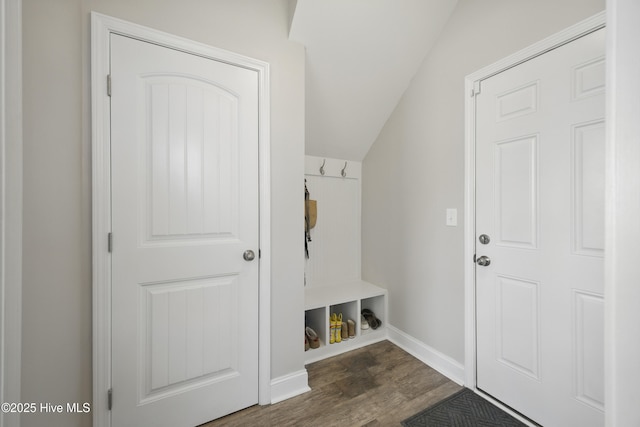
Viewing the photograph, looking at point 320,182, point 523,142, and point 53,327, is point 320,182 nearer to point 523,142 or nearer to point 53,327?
point 523,142

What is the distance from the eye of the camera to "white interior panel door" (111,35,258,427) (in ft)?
4.07

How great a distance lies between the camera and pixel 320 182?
8.30ft

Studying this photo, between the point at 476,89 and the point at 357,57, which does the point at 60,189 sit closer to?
the point at 357,57

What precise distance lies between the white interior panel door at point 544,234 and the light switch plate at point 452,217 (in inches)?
5.8

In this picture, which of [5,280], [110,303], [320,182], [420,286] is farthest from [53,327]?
[420,286]

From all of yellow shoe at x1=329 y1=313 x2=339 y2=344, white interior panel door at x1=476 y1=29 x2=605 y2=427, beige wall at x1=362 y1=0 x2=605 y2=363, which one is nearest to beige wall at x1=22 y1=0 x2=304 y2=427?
yellow shoe at x1=329 y1=313 x2=339 y2=344

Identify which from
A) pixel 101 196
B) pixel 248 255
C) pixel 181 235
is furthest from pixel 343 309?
pixel 101 196

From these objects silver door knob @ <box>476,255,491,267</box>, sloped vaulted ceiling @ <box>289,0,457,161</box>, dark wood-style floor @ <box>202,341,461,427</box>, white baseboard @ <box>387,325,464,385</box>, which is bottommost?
dark wood-style floor @ <box>202,341,461,427</box>

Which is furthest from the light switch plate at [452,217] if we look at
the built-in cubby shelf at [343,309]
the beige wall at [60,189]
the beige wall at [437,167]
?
the beige wall at [60,189]

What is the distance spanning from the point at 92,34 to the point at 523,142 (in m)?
2.25

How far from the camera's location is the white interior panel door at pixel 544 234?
3.94 feet

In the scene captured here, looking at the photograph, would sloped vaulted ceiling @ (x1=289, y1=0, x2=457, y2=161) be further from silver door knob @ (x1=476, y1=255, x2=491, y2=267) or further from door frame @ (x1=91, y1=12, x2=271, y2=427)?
silver door knob @ (x1=476, y1=255, x2=491, y2=267)

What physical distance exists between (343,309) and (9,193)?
2.22 metres

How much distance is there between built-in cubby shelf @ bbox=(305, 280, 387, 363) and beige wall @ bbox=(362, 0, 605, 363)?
0.49ft
